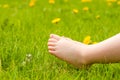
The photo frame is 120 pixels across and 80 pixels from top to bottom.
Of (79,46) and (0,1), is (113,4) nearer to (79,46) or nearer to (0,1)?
(0,1)

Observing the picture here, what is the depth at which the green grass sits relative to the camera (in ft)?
8.18

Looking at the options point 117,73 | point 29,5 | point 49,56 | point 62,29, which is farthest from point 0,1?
point 117,73

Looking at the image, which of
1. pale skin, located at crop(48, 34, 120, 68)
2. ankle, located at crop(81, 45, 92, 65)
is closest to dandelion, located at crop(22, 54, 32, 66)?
pale skin, located at crop(48, 34, 120, 68)

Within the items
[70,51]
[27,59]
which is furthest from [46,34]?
[70,51]

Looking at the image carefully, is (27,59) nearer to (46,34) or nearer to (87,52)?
(87,52)

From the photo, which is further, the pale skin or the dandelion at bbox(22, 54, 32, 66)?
the dandelion at bbox(22, 54, 32, 66)

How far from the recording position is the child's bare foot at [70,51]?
260 cm

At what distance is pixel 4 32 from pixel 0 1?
11.2 ft

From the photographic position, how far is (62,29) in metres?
4.16

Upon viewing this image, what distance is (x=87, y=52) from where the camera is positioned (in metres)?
2.57

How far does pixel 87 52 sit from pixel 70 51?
5.2 inches

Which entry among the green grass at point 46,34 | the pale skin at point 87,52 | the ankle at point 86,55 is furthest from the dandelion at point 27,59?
the ankle at point 86,55

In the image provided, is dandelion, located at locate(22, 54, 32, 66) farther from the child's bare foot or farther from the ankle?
the ankle

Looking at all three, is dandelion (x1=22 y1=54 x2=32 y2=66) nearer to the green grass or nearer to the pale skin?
the green grass
